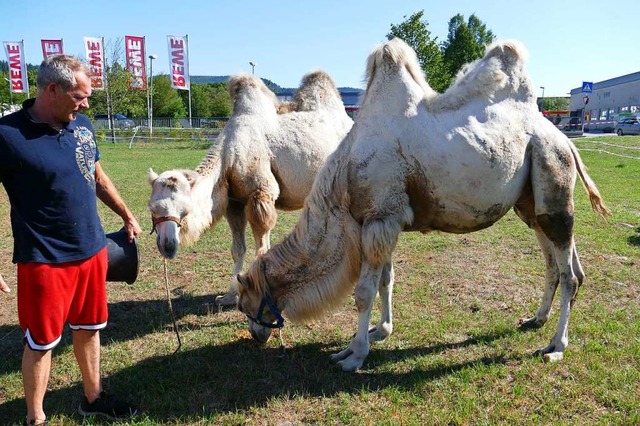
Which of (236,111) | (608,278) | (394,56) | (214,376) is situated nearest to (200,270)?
(236,111)

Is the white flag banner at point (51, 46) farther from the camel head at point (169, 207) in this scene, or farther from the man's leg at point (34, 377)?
the man's leg at point (34, 377)

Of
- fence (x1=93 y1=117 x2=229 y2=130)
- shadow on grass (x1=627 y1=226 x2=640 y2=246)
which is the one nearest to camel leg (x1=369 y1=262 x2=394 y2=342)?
shadow on grass (x1=627 y1=226 x2=640 y2=246)

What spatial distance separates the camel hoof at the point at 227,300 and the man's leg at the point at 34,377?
2710 mm

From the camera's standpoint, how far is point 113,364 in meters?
4.32

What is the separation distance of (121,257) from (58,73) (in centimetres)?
158

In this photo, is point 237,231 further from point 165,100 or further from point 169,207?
point 165,100

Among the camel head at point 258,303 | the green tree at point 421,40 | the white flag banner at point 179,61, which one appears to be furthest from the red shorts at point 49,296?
the white flag banner at point 179,61

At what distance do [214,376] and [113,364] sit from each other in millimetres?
954

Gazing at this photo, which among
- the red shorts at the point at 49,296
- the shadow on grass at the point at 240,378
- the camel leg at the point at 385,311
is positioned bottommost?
the shadow on grass at the point at 240,378

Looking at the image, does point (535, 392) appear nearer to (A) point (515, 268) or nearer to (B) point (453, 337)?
(B) point (453, 337)

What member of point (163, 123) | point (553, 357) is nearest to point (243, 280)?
point (553, 357)

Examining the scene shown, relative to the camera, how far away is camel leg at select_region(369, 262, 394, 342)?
478 cm

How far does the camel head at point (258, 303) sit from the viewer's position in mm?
4246

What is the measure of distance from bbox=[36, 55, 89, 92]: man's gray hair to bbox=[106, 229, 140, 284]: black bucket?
140 centimetres
